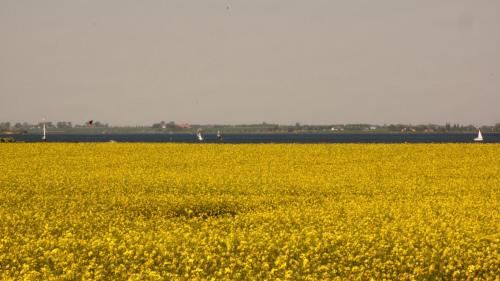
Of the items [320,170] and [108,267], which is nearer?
[108,267]

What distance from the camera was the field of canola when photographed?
44.6 ft

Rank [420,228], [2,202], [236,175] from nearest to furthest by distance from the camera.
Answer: [420,228] → [2,202] → [236,175]

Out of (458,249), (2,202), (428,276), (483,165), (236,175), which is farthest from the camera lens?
(483,165)

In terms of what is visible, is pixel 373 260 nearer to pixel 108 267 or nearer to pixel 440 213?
pixel 108 267

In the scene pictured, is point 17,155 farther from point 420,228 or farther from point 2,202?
point 420,228

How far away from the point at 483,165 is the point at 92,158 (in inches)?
1023

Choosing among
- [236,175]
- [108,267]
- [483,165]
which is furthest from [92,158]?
[108,267]

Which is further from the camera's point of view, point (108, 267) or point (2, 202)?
point (2, 202)

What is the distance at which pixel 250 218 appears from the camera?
19.6 meters

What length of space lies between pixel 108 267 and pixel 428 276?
706 cm

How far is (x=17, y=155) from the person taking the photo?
44.4 m

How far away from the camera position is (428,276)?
43.6 ft

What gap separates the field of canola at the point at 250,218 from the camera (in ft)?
44.6

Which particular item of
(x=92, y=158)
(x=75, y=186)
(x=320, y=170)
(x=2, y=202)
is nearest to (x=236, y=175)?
(x=320, y=170)
